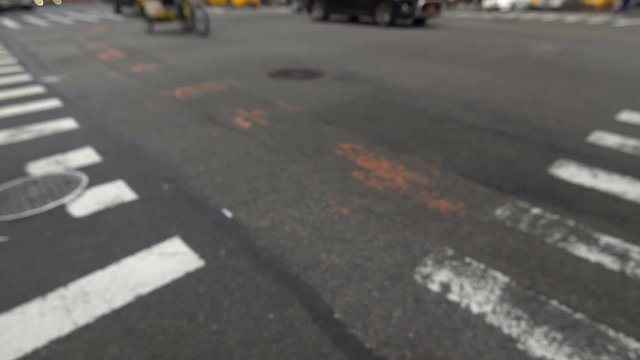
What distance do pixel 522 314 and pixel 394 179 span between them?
7.41ft

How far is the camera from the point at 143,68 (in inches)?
436

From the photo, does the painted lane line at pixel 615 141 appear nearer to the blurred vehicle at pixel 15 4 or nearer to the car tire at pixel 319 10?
the car tire at pixel 319 10

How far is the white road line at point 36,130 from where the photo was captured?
6.59 metres

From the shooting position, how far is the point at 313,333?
2.85m

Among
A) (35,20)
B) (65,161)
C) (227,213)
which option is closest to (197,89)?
(65,161)

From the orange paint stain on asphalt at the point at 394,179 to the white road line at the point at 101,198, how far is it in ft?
8.29

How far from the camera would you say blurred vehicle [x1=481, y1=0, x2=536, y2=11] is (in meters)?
28.7

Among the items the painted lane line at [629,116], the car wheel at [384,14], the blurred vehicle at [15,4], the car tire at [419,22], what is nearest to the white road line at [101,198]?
the painted lane line at [629,116]

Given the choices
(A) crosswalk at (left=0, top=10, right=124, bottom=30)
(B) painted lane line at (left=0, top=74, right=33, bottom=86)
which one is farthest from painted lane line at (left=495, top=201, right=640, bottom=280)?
(A) crosswalk at (left=0, top=10, right=124, bottom=30)

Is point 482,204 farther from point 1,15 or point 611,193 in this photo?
point 1,15

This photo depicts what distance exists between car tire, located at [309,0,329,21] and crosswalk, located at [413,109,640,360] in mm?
Result: 18910

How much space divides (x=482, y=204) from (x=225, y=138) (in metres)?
3.63

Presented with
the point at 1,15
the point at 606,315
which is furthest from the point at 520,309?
the point at 1,15

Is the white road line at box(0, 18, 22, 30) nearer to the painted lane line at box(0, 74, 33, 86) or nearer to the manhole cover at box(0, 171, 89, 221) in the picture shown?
the painted lane line at box(0, 74, 33, 86)
